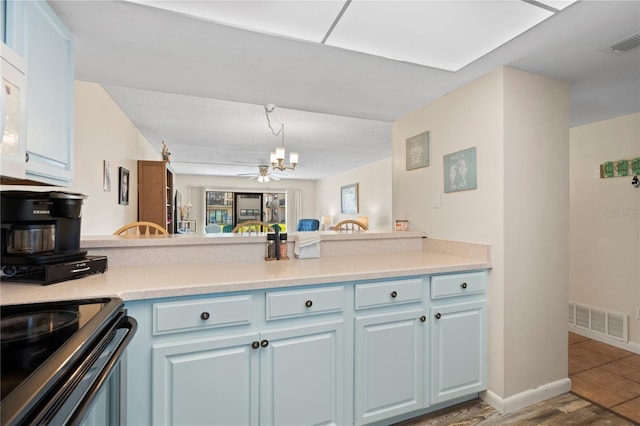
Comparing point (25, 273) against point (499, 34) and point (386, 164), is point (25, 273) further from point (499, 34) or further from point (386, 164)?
point (386, 164)

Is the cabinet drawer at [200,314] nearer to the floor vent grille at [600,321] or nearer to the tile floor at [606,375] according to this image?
the tile floor at [606,375]

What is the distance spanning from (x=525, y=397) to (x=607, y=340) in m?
1.64

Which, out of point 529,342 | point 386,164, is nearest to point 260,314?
point 529,342

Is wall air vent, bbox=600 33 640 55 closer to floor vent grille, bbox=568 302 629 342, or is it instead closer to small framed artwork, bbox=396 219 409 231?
small framed artwork, bbox=396 219 409 231

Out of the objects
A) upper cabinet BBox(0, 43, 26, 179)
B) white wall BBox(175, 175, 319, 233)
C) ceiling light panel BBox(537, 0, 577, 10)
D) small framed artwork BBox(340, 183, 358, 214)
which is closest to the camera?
upper cabinet BBox(0, 43, 26, 179)

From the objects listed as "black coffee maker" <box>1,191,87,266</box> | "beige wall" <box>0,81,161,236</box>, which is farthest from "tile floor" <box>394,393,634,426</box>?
"beige wall" <box>0,81,161,236</box>

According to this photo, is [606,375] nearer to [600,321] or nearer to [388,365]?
[600,321]

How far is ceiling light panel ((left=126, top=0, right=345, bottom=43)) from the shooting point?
1.43 m

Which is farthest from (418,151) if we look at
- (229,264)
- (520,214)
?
(229,264)

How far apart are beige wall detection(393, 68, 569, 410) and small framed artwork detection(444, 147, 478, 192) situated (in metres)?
0.04

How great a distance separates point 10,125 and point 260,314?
1.16m

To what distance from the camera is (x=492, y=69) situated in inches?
79.0

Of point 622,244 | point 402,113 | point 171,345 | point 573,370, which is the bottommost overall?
point 573,370

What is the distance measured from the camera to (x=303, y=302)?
1.52m
